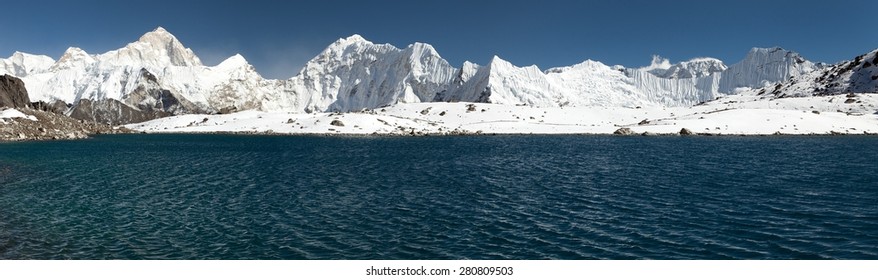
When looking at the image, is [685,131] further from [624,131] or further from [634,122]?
[634,122]

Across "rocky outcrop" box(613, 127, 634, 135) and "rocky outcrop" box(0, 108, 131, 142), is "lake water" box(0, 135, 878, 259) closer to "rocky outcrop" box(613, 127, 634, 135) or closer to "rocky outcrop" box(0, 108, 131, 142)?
"rocky outcrop" box(0, 108, 131, 142)

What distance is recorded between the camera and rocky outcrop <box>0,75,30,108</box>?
171500mm

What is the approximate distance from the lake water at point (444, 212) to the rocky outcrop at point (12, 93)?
443 ft

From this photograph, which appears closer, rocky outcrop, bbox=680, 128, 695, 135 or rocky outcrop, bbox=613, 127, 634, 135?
rocky outcrop, bbox=680, 128, 695, 135

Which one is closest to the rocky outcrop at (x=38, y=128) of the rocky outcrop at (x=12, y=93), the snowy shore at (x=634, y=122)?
the rocky outcrop at (x=12, y=93)

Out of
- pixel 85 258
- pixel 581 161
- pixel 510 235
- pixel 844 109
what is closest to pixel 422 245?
pixel 510 235

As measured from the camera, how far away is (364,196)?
42.9 m

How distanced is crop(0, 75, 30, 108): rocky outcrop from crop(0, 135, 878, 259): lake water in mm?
135057

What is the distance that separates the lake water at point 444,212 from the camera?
1055 inches

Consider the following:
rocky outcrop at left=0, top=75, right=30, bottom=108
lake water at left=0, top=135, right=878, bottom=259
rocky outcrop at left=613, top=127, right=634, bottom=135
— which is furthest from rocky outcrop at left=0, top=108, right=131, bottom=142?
rocky outcrop at left=613, top=127, right=634, bottom=135

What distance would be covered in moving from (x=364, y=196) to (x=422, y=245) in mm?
16060

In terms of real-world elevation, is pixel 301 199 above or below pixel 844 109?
below

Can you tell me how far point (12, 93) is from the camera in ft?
584
